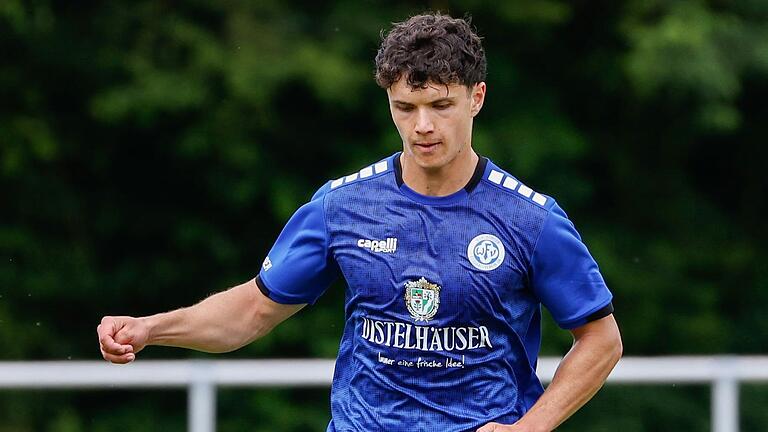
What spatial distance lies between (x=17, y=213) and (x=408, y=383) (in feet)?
23.7

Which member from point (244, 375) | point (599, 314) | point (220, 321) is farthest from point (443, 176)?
point (244, 375)

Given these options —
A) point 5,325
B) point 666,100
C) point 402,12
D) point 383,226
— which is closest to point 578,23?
point 666,100

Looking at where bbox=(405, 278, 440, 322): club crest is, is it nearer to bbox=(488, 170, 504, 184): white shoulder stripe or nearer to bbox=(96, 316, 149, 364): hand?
bbox=(488, 170, 504, 184): white shoulder stripe

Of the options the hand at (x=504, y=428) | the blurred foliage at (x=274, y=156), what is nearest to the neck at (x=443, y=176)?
the hand at (x=504, y=428)

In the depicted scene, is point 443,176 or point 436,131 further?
point 443,176

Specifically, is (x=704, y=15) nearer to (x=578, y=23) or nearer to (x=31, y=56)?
(x=578, y=23)

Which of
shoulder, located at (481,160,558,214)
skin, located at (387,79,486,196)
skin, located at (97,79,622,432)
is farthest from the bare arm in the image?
shoulder, located at (481,160,558,214)

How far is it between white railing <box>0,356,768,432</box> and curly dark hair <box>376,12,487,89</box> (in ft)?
10.4

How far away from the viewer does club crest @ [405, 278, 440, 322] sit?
359 centimetres

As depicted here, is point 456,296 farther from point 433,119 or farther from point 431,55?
point 431,55

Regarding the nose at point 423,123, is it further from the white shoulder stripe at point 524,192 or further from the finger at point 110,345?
the finger at point 110,345

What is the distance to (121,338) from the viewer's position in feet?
11.9

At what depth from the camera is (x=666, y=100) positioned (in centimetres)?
1055

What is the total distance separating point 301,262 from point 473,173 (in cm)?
57
